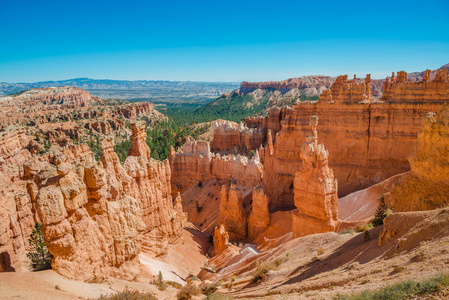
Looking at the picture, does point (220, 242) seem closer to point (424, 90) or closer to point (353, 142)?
point (353, 142)

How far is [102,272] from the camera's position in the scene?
37.6ft

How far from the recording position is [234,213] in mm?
28953

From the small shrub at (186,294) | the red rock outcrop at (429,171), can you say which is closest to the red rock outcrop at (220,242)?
the small shrub at (186,294)

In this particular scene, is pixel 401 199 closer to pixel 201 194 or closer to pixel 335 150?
pixel 335 150

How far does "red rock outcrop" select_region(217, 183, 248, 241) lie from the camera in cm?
2859

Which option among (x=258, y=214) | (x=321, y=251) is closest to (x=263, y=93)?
(x=258, y=214)

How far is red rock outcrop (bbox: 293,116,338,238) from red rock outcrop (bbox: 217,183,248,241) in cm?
874

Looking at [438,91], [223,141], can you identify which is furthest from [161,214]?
[223,141]

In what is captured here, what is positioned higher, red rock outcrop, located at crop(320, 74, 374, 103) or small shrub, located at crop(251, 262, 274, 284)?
red rock outcrop, located at crop(320, 74, 374, 103)

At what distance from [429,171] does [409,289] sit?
8.40 metres

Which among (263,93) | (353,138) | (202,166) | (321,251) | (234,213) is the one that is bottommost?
(234,213)

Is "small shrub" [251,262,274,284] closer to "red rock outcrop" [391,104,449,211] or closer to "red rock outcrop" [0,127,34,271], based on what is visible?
"red rock outcrop" [391,104,449,211]

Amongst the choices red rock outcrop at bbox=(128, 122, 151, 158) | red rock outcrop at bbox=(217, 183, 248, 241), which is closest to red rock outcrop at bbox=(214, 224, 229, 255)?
red rock outcrop at bbox=(217, 183, 248, 241)

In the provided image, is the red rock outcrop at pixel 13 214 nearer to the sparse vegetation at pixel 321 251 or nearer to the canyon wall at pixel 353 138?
the sparse vegetation at pixel 321 251
